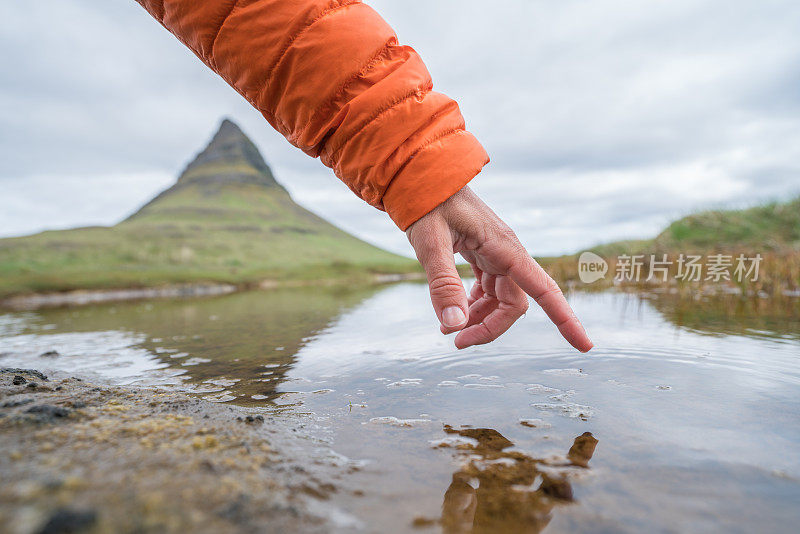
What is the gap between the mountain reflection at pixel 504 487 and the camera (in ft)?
3.95

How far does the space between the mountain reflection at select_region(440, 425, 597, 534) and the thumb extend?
528 mm

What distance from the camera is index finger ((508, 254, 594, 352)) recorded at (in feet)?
6.24

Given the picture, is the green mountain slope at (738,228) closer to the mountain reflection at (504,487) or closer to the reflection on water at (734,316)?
the reflection on water at (734,316)

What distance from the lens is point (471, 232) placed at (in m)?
1.84

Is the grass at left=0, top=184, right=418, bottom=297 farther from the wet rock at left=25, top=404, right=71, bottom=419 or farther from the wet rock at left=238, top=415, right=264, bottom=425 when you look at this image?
the wet rock at left=238, top=415, right=264, bottom=425

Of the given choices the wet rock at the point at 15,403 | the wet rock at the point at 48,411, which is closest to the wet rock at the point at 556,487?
the wet rock at the point at 48,411

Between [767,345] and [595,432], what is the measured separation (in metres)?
2.66

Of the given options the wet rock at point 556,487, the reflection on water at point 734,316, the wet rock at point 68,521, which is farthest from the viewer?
the reflection on water at point 734,316

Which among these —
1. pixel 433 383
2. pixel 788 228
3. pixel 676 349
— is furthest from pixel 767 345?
pixel 788 228

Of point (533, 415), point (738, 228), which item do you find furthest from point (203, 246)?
point (533, 415)

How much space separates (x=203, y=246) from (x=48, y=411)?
153 ft

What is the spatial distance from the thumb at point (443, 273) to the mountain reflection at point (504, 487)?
1.73 ft

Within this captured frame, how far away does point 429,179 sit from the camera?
1.73 metres

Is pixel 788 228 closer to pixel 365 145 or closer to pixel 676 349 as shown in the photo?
pixel 676 349
